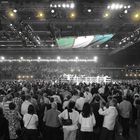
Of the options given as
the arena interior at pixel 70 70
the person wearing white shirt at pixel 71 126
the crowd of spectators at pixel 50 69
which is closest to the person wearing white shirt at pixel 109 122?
the arena interior at pixel 70 70

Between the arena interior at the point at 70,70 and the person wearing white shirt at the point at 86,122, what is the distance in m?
0.02

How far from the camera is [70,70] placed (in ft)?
111

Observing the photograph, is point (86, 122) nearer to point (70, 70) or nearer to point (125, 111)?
point (125, 111)

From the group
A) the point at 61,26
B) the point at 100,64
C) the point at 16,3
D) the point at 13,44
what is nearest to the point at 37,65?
the point at 13,44

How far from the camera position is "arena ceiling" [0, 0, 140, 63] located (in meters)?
16.0

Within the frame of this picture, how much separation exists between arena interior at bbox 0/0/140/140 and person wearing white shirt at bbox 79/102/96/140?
0.07ft

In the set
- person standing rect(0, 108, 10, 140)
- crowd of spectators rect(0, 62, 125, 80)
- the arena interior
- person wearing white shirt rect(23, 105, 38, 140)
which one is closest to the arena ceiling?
the arena interior

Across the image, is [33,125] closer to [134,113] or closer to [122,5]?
[134,113]

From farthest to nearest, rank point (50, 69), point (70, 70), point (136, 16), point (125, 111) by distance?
point (50, 69) < point (70, 70) < point (136, 16) < point (125, 111)

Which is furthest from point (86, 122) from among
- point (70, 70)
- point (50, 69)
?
point (50, 69)

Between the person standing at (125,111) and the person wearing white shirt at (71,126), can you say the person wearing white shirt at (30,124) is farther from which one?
the person standing at (125,111)

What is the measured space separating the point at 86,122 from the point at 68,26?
17.4 meters

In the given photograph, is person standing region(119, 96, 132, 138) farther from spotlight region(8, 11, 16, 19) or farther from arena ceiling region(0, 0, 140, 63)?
spotlight region(8, 11, 16, 19)

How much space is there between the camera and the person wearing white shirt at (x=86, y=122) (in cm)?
638
